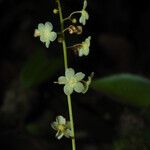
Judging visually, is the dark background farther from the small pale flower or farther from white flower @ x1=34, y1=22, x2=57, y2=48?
white flower @ x1=34, y1=22, x2=57, y2=48

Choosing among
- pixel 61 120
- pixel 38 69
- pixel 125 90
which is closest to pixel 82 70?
pixel 38 69

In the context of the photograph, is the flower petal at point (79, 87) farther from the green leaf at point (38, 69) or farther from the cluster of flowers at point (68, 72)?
the green leaf at point (38, 69)

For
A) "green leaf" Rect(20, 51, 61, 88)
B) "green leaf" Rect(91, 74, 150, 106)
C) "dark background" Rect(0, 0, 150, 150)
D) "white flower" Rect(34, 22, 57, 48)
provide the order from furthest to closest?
"green leaf" Rect(20, 51, 61, 88)
"dark background" Rect(0, 0, 150, 150)
"green leaf" Rect(91, 74, 150, 106)
"white flower" Rect(34, 22, 57, 48)

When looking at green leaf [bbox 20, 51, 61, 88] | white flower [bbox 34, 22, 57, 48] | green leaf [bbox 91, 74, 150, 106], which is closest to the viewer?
white flower [bbox 34, 22, 57, 48]

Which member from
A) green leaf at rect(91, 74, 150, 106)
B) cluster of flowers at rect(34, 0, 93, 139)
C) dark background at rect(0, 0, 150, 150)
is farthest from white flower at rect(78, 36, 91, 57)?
green leaf at rect(91, 74, 150, 106)

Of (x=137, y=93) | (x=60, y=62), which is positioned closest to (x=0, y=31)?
(x=60, y=62)

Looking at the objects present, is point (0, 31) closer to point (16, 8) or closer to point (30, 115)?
point (16, 8)
